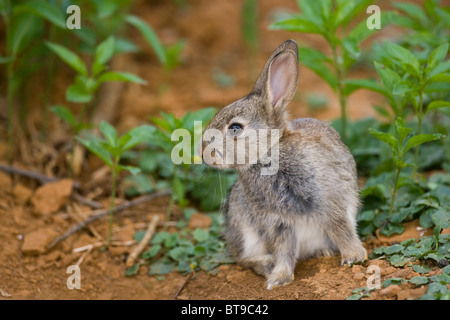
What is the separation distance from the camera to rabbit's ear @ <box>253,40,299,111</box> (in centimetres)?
408

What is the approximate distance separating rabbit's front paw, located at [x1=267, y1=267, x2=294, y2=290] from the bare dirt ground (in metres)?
0.07

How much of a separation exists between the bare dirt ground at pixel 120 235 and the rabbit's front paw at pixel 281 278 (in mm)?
73

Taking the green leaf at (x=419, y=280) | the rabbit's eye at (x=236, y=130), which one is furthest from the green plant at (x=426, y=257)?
the rabbit's eye at (x=236, y=130)

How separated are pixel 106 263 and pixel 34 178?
1258mm

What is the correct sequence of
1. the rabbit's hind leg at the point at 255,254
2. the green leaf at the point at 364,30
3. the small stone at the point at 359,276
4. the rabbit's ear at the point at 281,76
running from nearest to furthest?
the small stone at the point at 359,276 < the rabbit's ear at the point at 281,76 < the rabbit's hind leg at the point at 255,254 < the green leaf at the point at 364,30

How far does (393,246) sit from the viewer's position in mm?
4117

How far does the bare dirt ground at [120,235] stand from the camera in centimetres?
409

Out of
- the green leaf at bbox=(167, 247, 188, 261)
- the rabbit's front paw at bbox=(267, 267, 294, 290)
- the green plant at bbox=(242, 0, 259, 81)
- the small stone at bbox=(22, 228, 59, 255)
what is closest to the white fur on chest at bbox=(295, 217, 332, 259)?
the rabbit's front paw at bbox=(267, 267, 294, 290)

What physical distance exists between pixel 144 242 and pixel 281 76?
191cm

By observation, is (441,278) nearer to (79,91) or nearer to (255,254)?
(255,254)

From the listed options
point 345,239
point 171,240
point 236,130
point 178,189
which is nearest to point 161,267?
point 171,240

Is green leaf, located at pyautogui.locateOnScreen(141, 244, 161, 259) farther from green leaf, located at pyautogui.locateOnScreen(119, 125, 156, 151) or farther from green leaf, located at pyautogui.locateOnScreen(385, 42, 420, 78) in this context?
green leaf, located at pyautogui.locateOnScreen(385, 42, 420, 78)

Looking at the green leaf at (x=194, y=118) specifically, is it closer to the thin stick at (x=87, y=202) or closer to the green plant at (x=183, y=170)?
the green plant at (x=183, y=170)

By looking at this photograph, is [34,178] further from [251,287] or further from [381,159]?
[381,159]
